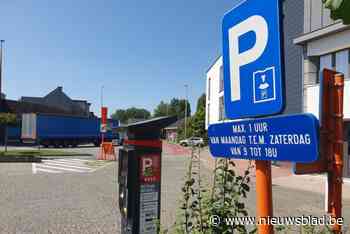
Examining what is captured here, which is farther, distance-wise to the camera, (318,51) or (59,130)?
(59,130)

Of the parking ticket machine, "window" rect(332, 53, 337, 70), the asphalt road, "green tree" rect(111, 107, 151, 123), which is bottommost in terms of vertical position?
the asphalt road

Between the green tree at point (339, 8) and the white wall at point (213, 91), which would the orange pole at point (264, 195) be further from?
the white wall at point (213, 91)

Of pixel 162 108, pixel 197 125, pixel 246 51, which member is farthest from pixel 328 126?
pixel 162 108

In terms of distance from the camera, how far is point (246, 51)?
8.35 feet

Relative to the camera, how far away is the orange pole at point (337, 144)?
2.12 m

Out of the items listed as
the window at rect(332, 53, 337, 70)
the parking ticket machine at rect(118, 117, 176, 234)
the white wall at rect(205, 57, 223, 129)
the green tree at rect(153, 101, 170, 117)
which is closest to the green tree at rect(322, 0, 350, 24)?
the parking ticket machine at rect(118, 117, 176, 234)

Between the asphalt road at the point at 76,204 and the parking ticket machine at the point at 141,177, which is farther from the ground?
the parking ticket machine at the point at 141,177

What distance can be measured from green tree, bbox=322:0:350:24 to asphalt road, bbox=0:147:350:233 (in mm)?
6135

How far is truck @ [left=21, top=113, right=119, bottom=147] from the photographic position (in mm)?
46094

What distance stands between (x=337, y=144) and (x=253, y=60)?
0.69 metres

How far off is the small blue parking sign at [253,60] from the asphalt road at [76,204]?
5167mm

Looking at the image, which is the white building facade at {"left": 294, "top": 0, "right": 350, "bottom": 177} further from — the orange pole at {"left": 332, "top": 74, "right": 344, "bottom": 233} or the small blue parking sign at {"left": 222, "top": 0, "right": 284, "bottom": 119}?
the orange pole at {"left": 332, "top": 74, "right": 344, "bottom": 233}

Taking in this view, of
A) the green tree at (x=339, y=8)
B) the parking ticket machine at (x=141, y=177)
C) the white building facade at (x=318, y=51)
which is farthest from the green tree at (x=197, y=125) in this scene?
the white building facade at (x=318, y=51)

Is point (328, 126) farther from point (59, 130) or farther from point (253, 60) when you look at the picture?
point (59, 130)
